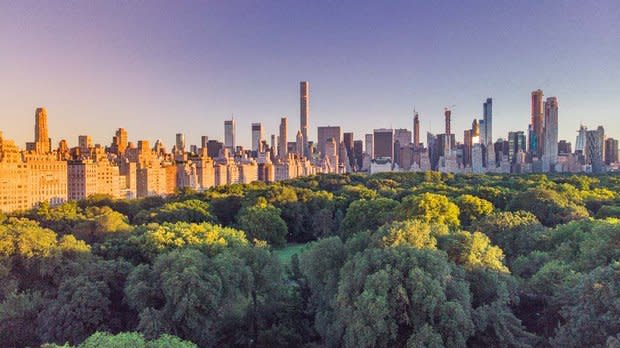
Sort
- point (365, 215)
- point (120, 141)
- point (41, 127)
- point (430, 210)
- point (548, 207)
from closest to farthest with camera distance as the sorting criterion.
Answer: point (430, 210) < point (548, 207) < point (365, 215) < point (41, 127) < point (120, 141)

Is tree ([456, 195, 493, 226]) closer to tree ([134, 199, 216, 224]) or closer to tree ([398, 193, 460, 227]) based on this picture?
tree ([398, 193, 460, 227])

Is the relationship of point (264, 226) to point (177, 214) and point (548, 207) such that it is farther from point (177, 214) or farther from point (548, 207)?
point (548, 207)

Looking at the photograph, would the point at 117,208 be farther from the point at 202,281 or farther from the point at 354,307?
the point at 354,307

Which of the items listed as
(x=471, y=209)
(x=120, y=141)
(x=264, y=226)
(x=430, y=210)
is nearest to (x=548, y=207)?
(x=471, y=209)

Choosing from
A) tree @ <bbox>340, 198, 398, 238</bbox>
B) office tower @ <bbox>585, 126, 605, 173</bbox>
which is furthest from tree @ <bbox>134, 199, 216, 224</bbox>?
office tower @ <bbox>585, 126, 605, 173</bbox>

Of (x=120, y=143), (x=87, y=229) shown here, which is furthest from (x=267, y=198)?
(x=120, y=143)
